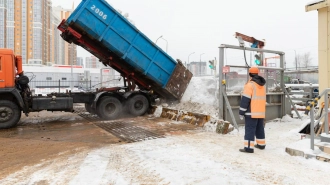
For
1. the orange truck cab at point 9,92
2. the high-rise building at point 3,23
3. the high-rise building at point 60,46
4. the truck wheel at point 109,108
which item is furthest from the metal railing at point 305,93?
the high-rise building at point 60,46

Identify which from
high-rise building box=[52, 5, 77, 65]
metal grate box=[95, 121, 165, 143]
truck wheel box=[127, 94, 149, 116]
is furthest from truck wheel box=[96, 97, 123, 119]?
high-rise building box=[52, 5, 77, 65]

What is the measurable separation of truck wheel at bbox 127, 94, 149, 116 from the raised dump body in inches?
23.4

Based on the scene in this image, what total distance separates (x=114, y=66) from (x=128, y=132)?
352 cm

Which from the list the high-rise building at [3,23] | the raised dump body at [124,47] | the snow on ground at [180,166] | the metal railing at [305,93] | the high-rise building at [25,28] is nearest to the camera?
the snow on ground at [180,166]

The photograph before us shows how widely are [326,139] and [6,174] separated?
542 cm

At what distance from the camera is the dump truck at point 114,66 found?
7659 mm

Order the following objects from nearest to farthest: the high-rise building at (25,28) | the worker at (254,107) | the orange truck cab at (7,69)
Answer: the worker at (254,107) → the orange truck cab at (7,69) → the high-rise building at (25,28)

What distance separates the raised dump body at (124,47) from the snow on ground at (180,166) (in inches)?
154

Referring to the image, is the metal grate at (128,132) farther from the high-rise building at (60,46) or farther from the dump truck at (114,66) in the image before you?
the high-rise building at (60,46)

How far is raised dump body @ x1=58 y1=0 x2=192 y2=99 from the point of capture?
25.8ft

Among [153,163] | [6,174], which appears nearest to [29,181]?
[6,174]

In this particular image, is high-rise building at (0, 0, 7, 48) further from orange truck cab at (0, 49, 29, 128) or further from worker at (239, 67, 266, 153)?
worker at (239, 67, 266, 153)

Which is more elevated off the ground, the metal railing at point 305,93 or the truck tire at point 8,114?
the metal railing at point 305,93

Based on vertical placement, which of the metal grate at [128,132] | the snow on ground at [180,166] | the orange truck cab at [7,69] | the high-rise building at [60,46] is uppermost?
the high-rise building at [60,46]
